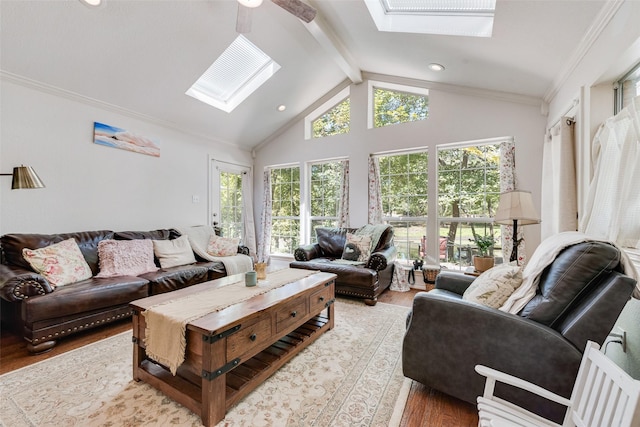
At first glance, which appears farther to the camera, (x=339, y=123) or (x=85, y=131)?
(x=339, y=123)

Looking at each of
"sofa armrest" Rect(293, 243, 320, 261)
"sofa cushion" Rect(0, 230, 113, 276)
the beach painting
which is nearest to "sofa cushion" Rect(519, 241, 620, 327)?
"sofa armrest" Rect(293, 243, 320, 261)

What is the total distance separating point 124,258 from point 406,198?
3807 mm

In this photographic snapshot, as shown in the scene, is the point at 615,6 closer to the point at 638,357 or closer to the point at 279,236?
the point at 638,357

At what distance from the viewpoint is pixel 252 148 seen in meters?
5.57

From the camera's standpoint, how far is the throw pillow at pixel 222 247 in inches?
160

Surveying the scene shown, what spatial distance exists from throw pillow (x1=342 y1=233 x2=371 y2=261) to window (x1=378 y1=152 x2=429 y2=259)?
744 millimetres

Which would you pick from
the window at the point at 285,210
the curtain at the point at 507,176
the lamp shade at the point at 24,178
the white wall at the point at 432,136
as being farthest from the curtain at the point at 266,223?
the curtain at the point at 507,176

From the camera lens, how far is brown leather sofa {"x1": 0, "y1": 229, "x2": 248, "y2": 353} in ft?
6.98

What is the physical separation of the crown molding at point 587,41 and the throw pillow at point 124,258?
4.54 m

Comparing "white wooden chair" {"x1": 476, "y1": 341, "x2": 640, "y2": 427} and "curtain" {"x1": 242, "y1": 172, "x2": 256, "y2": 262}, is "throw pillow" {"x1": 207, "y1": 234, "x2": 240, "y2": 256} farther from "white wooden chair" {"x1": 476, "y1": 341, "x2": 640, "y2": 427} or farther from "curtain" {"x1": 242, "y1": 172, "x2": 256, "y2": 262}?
"white wooden chair" {"x1": 476, "y1": 341, "x2": 640, "y2": 427}

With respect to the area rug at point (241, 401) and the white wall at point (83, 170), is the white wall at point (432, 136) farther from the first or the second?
the area rug at point (241, 401)

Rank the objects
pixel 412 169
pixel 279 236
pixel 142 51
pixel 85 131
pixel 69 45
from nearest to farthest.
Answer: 1. pixel 69 45
2. pixel 142 51
3. pixel 85 131
4. pixel 412 169
5. pixel 279 236

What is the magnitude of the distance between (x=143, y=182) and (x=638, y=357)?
4925 millimetres

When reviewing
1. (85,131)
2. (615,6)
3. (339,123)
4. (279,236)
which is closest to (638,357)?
(615,6)
